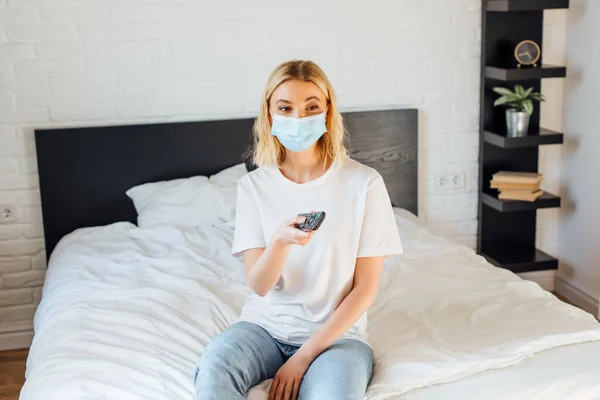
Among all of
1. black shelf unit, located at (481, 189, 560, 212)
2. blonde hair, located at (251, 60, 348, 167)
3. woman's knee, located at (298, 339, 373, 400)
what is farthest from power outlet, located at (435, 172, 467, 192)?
woman's knee, located at (298, 339, 373, 400)

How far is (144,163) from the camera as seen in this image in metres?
3.29

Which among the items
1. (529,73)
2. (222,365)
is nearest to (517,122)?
(529,73)

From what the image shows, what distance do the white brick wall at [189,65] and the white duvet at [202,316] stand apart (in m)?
0.48

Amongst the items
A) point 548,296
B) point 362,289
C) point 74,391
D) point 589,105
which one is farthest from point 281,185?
point 589,105

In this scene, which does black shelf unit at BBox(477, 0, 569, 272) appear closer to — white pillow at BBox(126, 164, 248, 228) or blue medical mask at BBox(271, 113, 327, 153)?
white pillow at BBox(126, 164, 248, 228)

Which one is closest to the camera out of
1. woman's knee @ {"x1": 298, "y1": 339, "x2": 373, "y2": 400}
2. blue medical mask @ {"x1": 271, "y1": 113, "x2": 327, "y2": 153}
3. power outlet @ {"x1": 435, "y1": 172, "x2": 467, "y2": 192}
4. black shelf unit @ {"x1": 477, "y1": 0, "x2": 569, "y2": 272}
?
woman's knee @ {"x1": 298, "y1": 339, "x2": 373, "y2": 400}

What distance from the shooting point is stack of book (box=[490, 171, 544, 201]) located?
11.4 feet

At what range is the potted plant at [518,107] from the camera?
3428 millimetres

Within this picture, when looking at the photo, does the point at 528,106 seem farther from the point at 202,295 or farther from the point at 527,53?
the point at 202,295

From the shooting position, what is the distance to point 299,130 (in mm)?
1921

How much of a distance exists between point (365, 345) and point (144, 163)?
168 centimetres

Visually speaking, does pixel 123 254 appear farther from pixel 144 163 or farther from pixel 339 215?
pixel 339 215

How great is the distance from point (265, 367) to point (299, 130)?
564 millimetres

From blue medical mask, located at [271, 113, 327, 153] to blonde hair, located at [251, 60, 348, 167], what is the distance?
0.16ft
